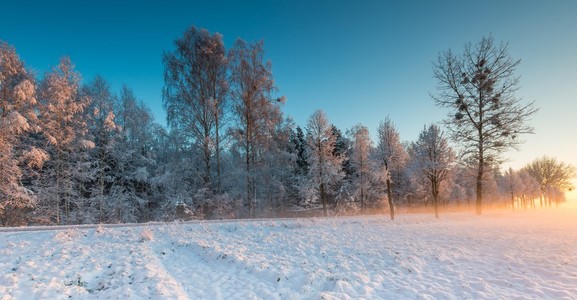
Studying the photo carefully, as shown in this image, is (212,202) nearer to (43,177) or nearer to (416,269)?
(43,177)

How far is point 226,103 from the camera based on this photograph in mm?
23984

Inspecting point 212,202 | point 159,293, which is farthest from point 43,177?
point 159,293

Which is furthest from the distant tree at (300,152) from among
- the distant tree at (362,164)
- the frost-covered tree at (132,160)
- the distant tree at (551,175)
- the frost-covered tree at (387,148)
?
the distant tree at (551,175)

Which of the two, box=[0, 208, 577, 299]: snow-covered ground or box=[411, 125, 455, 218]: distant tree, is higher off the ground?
box=[411, 125, 455, 218]: distant tree

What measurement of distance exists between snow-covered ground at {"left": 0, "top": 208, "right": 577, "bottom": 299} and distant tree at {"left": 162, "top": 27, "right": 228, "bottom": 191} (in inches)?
453

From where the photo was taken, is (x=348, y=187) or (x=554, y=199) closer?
(x=348, y=187)

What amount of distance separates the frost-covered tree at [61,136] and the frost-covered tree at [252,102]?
11.5m

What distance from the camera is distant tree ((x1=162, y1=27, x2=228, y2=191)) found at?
2265 centimetres

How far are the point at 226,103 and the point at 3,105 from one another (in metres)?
14.1

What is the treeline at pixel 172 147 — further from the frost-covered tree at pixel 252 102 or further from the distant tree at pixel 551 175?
the distant tree at pixel 551 175

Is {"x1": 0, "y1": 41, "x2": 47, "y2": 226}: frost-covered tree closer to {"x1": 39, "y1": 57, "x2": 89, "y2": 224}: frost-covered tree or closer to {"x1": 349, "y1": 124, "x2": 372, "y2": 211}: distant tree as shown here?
{"x1": 39, "y1": 57, "x2": 89, "y2": 224}: frost-covered tree

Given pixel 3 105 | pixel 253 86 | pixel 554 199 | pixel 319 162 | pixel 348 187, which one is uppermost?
pixel 253 86

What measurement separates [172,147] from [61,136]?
7.44 meters

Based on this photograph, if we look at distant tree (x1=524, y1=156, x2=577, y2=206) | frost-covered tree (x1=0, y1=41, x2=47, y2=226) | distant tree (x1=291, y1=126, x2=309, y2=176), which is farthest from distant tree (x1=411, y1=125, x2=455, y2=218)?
distant tree (x1=524, y1=156, x2=577, y2=206)
